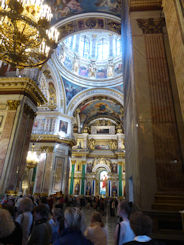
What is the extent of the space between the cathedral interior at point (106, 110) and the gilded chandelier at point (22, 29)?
0.46 metres

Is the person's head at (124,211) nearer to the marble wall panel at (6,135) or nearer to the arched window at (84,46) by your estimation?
the marble wall panel at (6,135)

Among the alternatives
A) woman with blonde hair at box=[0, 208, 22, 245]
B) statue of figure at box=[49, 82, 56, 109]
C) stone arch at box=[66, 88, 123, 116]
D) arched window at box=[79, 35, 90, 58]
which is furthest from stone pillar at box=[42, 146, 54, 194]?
woman with blonde hair at box=[0, 208, 22, 245]

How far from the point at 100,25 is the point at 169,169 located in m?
10.8

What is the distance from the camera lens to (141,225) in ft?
4.20

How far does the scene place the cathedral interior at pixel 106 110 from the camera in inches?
135

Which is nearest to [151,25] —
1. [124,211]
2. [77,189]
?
[124,211]

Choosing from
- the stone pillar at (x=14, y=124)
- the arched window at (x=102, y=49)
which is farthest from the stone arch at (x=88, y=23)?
the arched window at (x=102, y=49)

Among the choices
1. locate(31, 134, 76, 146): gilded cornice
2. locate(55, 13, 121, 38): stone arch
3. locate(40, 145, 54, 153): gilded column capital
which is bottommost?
locate(40, 145, 54, 153): gilded column capital

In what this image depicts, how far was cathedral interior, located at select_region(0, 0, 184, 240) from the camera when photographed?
3421mm

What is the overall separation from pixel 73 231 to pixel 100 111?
847 inches

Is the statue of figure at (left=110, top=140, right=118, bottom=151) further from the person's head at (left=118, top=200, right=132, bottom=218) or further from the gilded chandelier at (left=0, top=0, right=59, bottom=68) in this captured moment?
the person's head at (left=118, top=200, right=132, bottom=218)

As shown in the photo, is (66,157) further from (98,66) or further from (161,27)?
(161,27)

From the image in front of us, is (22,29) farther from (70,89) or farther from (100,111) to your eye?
(100,111)

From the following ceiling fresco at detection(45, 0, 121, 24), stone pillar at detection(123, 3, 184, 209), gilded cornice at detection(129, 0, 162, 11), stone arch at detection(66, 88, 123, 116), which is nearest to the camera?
stone pillar at detection(123, 3, 184, 209)
